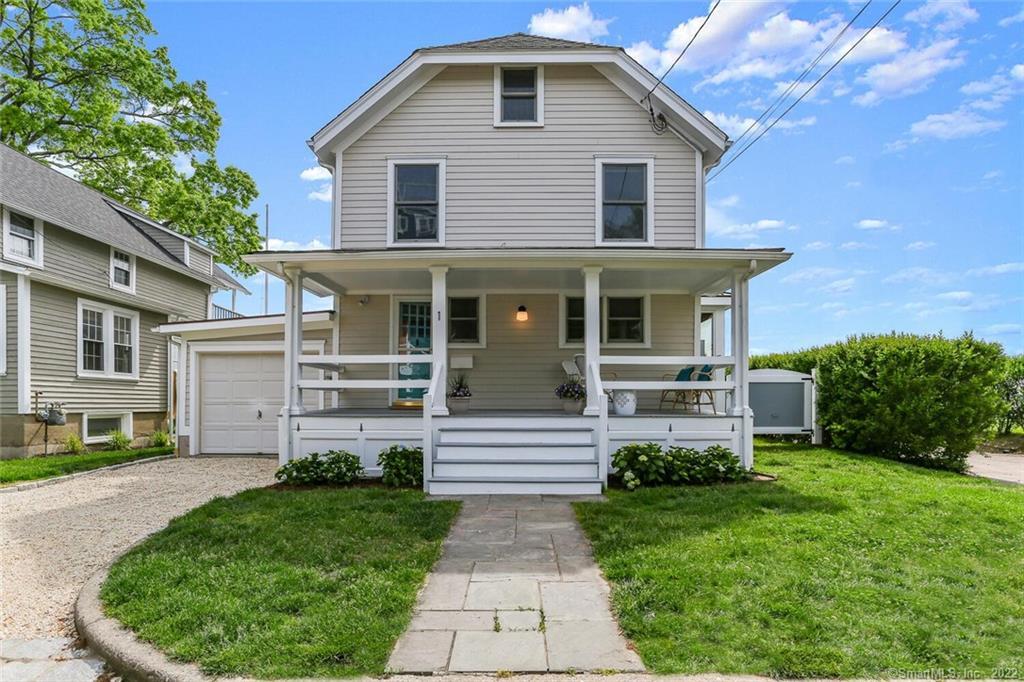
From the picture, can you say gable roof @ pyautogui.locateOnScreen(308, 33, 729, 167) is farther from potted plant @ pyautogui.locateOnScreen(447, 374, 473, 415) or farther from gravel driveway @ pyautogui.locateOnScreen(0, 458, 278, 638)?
gravel driveway @ pyautogui.locateOnScreen(0, 458, 278, 638)

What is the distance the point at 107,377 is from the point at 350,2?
10.2 meters

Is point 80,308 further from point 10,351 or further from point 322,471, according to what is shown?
point 322,471

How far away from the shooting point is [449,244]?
10.1m

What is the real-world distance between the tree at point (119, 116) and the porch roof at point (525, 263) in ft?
45.9

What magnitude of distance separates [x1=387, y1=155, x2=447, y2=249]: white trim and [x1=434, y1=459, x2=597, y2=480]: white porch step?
14.1ft

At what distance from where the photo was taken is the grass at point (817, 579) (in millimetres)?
3053

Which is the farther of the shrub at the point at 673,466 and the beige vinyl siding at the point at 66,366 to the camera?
the beige vinyl siding at the point at 66,366

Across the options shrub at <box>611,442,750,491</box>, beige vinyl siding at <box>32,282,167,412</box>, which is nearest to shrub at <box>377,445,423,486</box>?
shrub at <box>611,442,750,491</box>

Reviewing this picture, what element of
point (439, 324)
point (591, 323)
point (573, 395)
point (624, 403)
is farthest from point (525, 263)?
point (624, 403)

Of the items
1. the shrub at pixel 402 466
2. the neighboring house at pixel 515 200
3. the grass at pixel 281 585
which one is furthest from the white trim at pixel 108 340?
the shrub at pixel 402 466

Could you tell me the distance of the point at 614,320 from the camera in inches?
406

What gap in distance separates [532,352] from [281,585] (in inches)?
262

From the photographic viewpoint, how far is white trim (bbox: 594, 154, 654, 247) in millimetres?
10000

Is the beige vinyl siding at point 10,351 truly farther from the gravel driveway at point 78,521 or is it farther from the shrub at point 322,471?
the shrub at point 322,471
